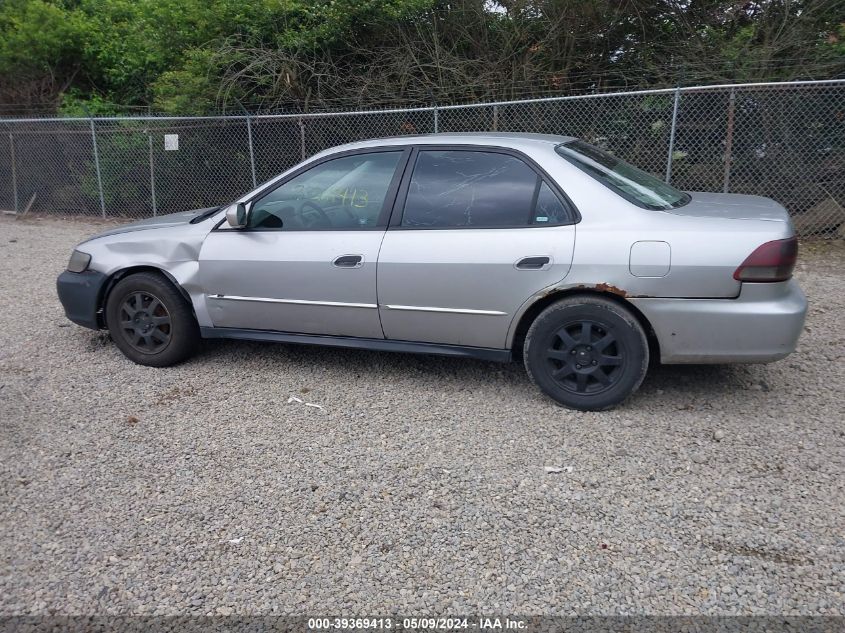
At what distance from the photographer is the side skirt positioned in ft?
14.6

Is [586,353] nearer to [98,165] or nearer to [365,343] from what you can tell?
[365,343]

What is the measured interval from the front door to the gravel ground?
478mm

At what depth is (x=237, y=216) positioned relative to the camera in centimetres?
479

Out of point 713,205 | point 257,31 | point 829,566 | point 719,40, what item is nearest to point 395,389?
point 713,205

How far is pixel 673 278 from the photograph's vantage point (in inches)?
155

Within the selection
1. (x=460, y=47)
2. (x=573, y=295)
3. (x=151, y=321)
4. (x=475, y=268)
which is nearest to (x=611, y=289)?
Result: (x=573, y=295)

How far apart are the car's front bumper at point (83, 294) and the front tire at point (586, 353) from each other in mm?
3253

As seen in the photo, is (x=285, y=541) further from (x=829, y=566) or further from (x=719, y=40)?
(x=719, y=40)

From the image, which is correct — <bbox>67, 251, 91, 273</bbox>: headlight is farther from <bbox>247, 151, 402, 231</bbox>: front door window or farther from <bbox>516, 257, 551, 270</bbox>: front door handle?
<bbox>516, 257, 551, 270</bbox>: front door handle

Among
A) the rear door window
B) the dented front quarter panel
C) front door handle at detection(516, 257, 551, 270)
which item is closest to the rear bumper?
front door handle at detection(516, 257, 551, 270)

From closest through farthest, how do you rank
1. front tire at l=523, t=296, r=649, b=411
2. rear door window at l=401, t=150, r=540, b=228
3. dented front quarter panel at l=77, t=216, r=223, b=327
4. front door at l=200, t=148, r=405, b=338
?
front tire at l=523, t=296, r=649, b=411 → rear door window at l=401, t=150, r=540, b=228 → front door at l=200, t=148, r=405, b=338 → dented front quarter panel at l=77, t=216, r=223, b=327

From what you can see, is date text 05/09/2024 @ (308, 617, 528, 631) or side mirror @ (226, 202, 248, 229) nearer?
date text 05/09/2024 @ (308, 617, 528, 631)

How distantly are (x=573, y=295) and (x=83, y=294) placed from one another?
12.0 ft

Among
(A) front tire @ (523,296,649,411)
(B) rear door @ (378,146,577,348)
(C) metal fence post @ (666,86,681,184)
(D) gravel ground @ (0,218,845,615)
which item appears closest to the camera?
(D) gravel ground @ (0,218,845,615)
